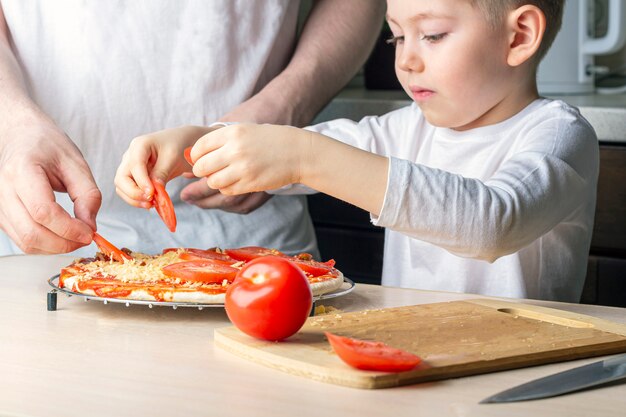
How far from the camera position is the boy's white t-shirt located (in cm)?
119

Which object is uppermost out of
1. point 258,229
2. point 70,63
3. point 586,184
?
point 70,63

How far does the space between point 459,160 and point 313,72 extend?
1.03 feet

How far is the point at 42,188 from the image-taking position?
4.05ft

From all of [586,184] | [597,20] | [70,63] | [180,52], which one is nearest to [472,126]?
[586,184]

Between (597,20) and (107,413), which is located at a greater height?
(597,20)

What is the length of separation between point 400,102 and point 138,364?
1.36 metres

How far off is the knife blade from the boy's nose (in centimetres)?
63

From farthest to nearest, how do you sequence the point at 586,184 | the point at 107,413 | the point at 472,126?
1. the point at 472,126
2. the point at 586,184
3. the point at 107,413

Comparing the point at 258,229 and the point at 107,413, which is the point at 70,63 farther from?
the point at 107,413

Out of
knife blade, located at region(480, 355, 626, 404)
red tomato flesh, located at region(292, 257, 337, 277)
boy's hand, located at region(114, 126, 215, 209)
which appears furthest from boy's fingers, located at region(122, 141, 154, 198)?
knife blade, located at region(480, 355, 626, 404)

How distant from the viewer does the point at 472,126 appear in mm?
1579

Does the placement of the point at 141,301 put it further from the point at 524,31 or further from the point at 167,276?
the point at 524,31

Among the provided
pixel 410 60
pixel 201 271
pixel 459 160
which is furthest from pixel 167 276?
pixel 459 160

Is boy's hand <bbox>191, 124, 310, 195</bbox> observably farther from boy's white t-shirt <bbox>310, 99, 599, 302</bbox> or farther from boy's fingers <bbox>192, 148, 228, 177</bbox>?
boy's white t-shirt <bbox>310, 99, 599, 302</bbox>
